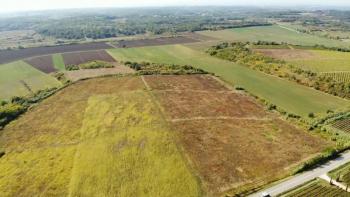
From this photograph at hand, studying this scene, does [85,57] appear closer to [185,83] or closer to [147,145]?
[185,83]

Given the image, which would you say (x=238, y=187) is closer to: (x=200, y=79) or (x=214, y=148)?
(x=214, y=148)

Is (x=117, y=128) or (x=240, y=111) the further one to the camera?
(x=240, y=111)

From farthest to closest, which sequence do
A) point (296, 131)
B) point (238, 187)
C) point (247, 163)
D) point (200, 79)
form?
point (200, 79) < point (296, 131) < point (247, 163) < point (238, 187)

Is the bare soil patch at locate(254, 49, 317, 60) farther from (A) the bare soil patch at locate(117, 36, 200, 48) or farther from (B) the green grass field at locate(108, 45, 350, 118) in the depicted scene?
(A) the bare soil patch at locate(117, 36, 200, 48)

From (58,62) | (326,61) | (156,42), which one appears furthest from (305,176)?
(156,42)

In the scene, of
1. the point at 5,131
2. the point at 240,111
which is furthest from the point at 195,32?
the point at 5,131

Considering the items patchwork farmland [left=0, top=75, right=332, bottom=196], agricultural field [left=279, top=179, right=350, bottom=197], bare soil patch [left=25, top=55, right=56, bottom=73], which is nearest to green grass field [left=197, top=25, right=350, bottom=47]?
bare soil patch [left=25, top=55, right=56, bottom=73]

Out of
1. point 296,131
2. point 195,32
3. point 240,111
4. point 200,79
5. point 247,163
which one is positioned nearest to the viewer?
point 247,163
